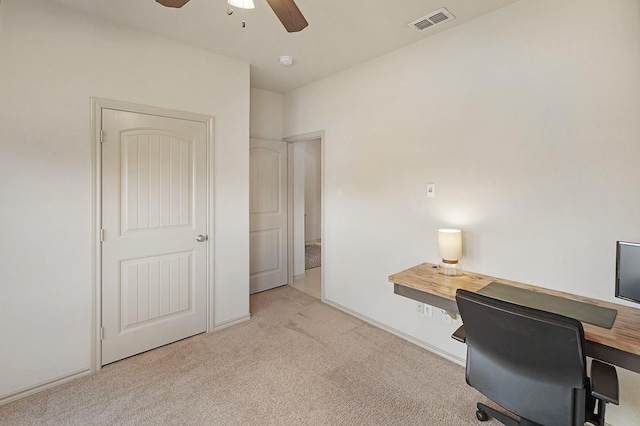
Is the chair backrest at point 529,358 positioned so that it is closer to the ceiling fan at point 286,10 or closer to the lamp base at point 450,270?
the lamp base at point 450,270

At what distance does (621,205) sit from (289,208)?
11.2 feet

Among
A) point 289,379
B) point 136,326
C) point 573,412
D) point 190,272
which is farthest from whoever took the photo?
point 190,272

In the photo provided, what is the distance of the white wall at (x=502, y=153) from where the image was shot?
175 cm

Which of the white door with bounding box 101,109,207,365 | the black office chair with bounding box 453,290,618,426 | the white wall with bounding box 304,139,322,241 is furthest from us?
the white wall with bounding box 304,139,322,241

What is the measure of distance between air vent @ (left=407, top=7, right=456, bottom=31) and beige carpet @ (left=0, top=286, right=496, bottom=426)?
2.70 meters

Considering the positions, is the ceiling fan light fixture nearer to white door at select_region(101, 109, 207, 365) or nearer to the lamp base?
white door at select_region(101, 109, 207, 365)

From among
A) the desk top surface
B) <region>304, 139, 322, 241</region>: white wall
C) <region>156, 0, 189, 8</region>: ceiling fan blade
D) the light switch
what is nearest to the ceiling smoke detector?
<region>156, 0, 189, 8</region>: ceiling fan blade

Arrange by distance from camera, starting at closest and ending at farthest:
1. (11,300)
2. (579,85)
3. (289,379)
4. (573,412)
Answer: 1. (573,412)
2. (579,85)
3. (11,300)
4. (289,379)

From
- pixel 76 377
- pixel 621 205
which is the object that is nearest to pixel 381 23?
pixel 621 205

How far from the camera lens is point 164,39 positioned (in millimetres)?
2602

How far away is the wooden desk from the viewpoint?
1.31 m

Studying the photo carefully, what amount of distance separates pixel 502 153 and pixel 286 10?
5.69 feet

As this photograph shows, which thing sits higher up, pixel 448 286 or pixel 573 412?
pixel 448 286

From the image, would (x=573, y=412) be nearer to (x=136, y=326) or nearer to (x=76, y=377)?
(x=136, y=326)
